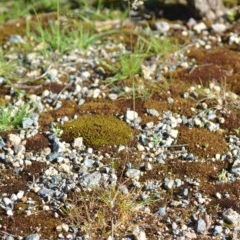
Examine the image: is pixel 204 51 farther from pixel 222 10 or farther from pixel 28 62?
pixel 28 62

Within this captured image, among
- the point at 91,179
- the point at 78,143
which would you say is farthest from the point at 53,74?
the point at 91,179

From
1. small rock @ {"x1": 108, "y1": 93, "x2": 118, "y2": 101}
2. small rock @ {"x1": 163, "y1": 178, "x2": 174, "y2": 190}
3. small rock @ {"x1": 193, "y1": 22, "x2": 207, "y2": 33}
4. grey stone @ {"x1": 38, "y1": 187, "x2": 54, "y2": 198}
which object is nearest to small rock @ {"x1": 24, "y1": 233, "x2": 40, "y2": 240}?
grey stone @ {"x1": 38, "y1": 187, "x2": 54, "y2": 198}

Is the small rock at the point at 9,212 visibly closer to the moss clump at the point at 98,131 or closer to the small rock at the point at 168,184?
the moss clump at the point at 98,131

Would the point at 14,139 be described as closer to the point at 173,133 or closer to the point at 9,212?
the point at 9,212

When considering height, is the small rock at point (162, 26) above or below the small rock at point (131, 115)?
above

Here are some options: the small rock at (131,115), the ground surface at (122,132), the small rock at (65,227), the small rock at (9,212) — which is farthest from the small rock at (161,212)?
the small rock at (131,115)

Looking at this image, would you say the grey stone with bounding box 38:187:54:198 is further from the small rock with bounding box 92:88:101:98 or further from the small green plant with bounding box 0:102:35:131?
the small rock with bounding box 92:88:101:98
